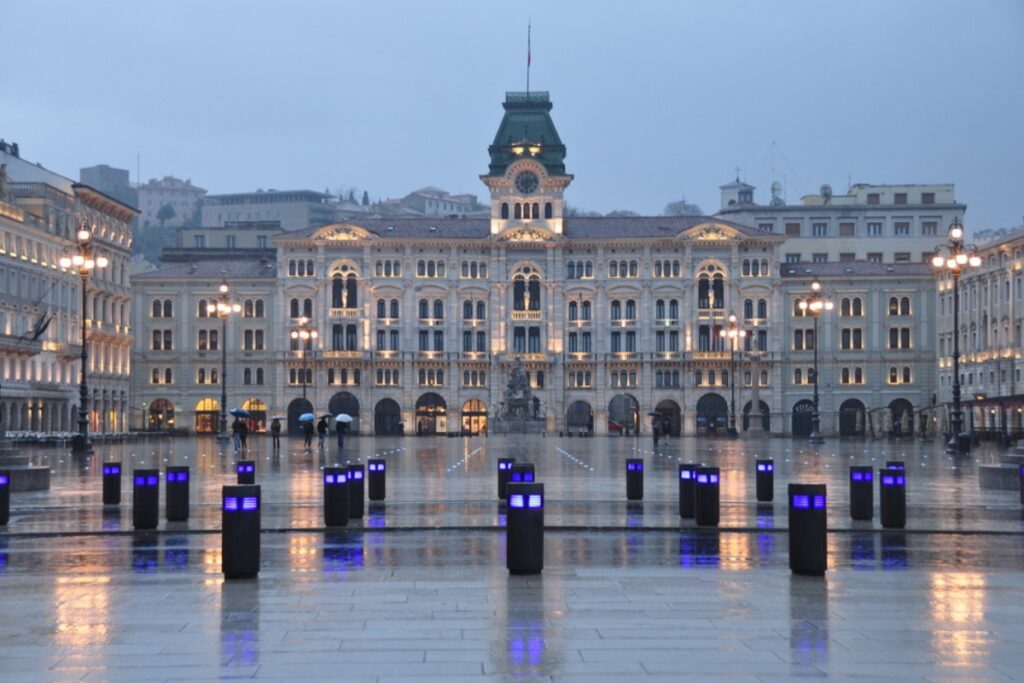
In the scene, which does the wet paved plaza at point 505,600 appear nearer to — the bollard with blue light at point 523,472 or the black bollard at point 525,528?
the black bollard at point 525,528

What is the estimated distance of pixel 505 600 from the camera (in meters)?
14.0

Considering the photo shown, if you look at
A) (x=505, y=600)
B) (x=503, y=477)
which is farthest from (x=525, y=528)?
(x=503, y=477)

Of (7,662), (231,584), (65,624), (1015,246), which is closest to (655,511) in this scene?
(231,584)

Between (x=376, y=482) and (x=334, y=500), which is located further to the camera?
(x=376, y=482)

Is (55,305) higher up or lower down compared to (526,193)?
lower down

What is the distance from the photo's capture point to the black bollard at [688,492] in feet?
75.6

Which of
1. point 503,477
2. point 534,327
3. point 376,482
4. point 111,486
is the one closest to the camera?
point 111,486

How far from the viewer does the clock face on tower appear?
393 feet

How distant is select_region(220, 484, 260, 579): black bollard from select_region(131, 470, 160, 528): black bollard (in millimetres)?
6023

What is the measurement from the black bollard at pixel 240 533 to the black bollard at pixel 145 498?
19.8ft

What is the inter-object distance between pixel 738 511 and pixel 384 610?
41.3ft

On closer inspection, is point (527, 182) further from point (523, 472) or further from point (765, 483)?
point (523, 472)

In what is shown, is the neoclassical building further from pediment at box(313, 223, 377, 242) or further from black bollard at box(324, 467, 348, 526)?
black bollard at box(324, 467, 348, 526)

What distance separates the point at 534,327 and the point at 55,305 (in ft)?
135
